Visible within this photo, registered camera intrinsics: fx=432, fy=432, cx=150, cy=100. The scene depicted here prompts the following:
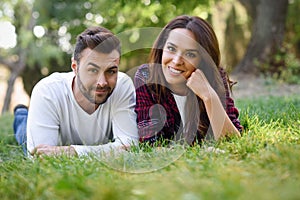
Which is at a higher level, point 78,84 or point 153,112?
point 78,84

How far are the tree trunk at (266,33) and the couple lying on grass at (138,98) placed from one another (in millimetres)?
4754

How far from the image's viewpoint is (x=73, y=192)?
5.16 feet

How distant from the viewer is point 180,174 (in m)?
1.75

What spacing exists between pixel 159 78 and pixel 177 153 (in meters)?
0.76

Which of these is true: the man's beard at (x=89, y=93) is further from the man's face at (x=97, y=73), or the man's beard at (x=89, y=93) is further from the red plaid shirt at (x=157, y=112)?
the red plaid shirt at (x=157, y=112)

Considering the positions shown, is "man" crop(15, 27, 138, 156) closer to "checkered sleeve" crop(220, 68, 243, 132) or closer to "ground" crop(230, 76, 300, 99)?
"checkered sleeve" crop(220, 68, 243, 132)

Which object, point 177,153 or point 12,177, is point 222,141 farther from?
point 12,177

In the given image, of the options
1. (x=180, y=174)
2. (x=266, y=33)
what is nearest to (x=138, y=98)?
(x=180, y=174)

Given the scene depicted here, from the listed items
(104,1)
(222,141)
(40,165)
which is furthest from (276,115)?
(104,1)

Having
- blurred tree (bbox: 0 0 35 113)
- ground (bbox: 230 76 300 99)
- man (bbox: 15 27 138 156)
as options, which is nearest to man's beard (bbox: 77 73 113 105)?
man (bbox: 15 27 138 156)

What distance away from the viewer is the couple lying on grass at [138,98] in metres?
2.67

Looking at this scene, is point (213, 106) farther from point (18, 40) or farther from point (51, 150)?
point (18, 40)

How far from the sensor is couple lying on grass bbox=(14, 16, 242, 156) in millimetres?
2674

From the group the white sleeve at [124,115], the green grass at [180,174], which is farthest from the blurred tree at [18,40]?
the green grass at [180,174]
